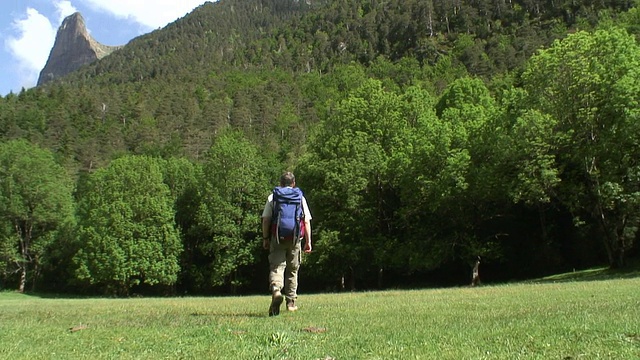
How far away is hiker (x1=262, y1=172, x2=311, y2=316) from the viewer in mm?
9336

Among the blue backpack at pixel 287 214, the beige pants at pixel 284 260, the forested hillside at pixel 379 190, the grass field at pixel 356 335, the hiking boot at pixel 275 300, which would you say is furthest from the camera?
the forested hillside at pixel 379 190

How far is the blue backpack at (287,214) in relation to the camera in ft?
30.6

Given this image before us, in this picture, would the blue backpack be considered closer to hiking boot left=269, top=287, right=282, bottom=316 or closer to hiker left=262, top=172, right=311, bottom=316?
hiker left=262, top=172, right=311, bottom=316

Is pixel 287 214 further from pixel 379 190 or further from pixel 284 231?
pixel 379 190

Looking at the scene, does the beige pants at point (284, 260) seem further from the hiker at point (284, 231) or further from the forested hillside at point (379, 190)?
the forested hillside at point (379, 190)

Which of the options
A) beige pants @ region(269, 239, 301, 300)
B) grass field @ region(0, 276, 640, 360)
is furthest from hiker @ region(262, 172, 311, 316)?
grass field @ region(0, 276, 640, 360)

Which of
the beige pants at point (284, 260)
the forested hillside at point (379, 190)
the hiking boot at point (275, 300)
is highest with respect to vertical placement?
the forested hillside at point (379, 190)

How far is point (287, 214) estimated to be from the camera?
9.44 meters

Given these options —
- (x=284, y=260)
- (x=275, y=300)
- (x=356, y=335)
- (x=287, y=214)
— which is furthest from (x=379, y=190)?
(x=356, y=335)

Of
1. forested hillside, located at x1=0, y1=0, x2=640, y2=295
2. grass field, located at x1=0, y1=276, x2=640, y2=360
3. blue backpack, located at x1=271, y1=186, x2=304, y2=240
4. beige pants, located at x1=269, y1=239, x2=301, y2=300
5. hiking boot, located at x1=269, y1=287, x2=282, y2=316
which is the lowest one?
grass field, located at x1=0, y1=276, x2=640, y2=360

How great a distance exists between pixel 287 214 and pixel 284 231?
1.11 feet

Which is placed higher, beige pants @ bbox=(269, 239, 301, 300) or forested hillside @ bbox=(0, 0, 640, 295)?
forested hillside @ bbox=(0, 0, 640, 295)

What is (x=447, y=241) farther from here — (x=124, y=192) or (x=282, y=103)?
(x=282, y=103)

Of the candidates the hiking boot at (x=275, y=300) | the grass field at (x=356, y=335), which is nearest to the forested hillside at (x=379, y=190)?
the grass field at (x=356, y=335)
